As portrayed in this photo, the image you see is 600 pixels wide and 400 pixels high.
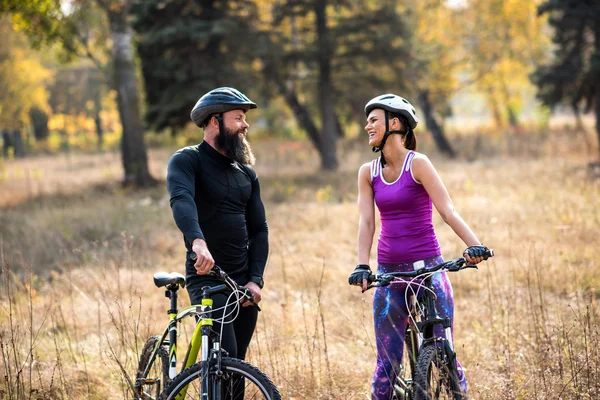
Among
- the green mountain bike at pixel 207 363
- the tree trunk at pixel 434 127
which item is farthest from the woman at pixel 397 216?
the tree trunk at pixel 434 127

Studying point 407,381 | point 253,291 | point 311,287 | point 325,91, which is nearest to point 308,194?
point 325,91

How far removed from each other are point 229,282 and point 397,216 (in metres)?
1.07

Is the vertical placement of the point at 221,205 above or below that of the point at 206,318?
above

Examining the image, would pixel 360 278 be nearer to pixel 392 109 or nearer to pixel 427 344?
pixel 427 344

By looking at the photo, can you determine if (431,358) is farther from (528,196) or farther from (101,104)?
(101,104)

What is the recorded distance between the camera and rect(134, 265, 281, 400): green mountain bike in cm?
354

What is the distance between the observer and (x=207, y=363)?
354cm

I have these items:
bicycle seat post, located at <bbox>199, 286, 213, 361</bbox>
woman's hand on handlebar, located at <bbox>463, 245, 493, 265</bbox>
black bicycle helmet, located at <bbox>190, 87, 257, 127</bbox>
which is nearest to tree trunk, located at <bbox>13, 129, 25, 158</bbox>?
black bicycle helmet, located at <bbox>190, 87, 257, 127</bbox>

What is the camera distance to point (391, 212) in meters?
4.09

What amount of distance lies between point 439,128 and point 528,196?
16.3 meters

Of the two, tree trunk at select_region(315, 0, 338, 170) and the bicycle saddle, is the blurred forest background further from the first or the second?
the bicycle saddle

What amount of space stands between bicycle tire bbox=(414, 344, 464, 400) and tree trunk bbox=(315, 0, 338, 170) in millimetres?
17130

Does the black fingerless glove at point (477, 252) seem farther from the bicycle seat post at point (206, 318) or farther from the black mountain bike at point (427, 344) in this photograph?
the bicycle seat post at point (206, 318)

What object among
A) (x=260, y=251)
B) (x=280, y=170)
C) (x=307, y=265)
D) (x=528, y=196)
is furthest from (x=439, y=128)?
(x=260, y=251)
